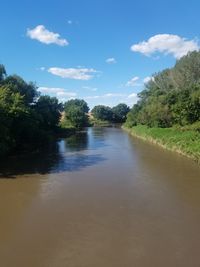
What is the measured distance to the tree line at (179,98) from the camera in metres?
39.4

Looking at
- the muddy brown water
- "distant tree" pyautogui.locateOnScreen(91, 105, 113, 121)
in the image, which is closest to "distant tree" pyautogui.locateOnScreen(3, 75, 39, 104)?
the muddy brown water

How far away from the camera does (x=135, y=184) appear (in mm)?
20141

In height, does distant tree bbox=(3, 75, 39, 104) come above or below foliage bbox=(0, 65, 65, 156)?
above

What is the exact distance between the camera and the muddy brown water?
34.1 feet

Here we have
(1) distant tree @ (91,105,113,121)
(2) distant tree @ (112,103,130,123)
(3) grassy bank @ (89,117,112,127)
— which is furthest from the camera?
(2) distant tree @ (112,103,130,123)

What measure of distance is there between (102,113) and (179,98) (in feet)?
275

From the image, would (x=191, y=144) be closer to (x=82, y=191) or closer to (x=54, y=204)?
(x=82, y=191)

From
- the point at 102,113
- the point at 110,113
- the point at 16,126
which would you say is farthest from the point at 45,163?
the point at 110,113

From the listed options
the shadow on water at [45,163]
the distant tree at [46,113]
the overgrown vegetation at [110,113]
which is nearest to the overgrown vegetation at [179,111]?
the shadow on water at [45,163]

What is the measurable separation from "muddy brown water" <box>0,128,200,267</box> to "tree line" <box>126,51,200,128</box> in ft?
47.0

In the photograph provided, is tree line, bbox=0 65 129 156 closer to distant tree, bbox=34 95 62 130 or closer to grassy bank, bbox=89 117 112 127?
distant tree, bbox=34 95 62 130

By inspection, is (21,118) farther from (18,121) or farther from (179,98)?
(179,98)

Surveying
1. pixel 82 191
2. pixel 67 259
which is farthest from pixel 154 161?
pixel 67 259

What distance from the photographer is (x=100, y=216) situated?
1423cm
